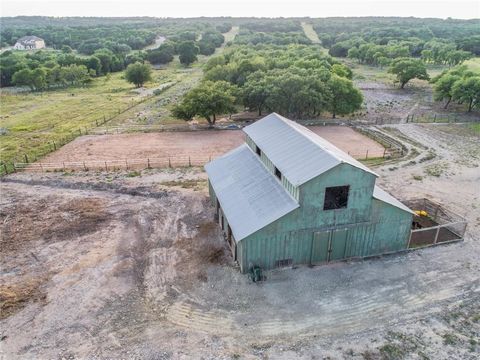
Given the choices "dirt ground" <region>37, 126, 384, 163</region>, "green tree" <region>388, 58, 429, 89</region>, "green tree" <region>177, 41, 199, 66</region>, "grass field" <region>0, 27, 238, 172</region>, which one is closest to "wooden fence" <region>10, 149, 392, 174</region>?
"dirt ground" <region>37, 126, 384, 163</region>

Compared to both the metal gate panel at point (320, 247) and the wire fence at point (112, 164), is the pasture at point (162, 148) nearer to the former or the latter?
the wire fence at point (112, 164)

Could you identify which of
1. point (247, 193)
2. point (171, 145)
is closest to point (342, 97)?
point (171, 145)

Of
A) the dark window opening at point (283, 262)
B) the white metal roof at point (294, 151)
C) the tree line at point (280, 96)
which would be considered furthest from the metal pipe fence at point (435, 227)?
the tree line at point (280, 96)

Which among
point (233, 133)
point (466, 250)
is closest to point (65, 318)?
point (466, 250)

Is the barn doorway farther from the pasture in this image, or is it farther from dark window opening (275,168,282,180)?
the pasture

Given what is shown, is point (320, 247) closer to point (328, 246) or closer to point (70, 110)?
point (328, 246)
